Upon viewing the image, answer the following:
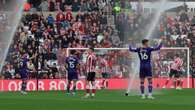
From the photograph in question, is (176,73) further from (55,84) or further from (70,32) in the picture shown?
(70,32)

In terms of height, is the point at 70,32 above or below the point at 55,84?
above

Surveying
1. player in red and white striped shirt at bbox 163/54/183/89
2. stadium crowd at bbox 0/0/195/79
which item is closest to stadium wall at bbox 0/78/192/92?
stadium crowd at bbox 0/0/195/79

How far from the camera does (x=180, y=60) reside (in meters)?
40.4

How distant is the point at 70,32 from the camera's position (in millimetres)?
42594

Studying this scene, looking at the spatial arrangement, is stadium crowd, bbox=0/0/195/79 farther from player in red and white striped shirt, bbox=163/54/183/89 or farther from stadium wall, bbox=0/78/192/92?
player in red and white striped shirt, bbox=163/54/183/89

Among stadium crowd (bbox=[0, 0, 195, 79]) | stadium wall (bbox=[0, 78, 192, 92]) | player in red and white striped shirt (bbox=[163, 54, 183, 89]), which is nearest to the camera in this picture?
stadium wall (bbox=[0, 78, 192, 92])

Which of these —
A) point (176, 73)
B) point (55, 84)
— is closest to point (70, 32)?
point (55, 84)

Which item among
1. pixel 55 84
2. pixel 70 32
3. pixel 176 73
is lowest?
pixel 55 84

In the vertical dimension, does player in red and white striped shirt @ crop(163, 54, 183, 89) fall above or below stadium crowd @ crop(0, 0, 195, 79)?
below

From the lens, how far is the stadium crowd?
39.7 metres

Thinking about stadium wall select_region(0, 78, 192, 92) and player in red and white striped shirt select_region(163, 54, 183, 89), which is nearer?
stadium wall select_region(0, 78, 192, 92)

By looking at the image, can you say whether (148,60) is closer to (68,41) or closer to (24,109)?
(24,109)

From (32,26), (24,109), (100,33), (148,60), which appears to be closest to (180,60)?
(100,33)

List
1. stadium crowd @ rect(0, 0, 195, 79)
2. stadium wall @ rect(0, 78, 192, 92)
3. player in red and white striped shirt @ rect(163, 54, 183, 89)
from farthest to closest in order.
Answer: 1. stadium crowd @ rect(0, 0, 195, 79)
2. player in red and white striped shirt @ rect(163, 54, 183, 89)
3. stadium wall @ rect(0, 78, 192, 92)
